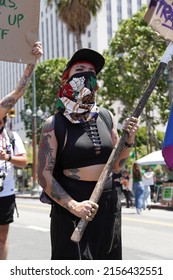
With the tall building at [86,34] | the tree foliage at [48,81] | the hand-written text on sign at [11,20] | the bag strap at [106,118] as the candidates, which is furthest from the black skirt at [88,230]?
the tall building at [86,34]

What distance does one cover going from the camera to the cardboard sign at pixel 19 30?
→ 3.83 meters

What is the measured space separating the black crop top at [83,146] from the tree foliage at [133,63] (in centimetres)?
2807

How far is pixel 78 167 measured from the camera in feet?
11.2

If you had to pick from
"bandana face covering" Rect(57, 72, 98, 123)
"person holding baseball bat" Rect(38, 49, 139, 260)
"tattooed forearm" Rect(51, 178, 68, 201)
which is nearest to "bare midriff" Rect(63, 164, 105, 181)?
"person holding baseball bat" Rect(38, 49, 139, 260)

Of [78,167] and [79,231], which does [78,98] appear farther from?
[79,231]

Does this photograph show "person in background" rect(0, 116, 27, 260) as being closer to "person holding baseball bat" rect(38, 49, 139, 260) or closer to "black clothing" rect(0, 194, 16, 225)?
"black clothing" rect(0, 194, 16, 225)

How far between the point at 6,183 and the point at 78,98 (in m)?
2.21

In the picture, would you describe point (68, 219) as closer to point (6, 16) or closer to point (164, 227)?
point (6, 16)

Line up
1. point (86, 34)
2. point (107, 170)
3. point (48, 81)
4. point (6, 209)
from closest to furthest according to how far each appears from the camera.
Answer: point (107, 170), point (6, 209), point (48, 81), point (86, 34)

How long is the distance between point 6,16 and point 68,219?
1.49 metres

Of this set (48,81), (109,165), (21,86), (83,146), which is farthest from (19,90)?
(48,81)

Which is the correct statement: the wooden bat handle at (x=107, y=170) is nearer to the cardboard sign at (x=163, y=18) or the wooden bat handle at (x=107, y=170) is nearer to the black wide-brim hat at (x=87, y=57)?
the cardboard sign at (x=163, y=18)
